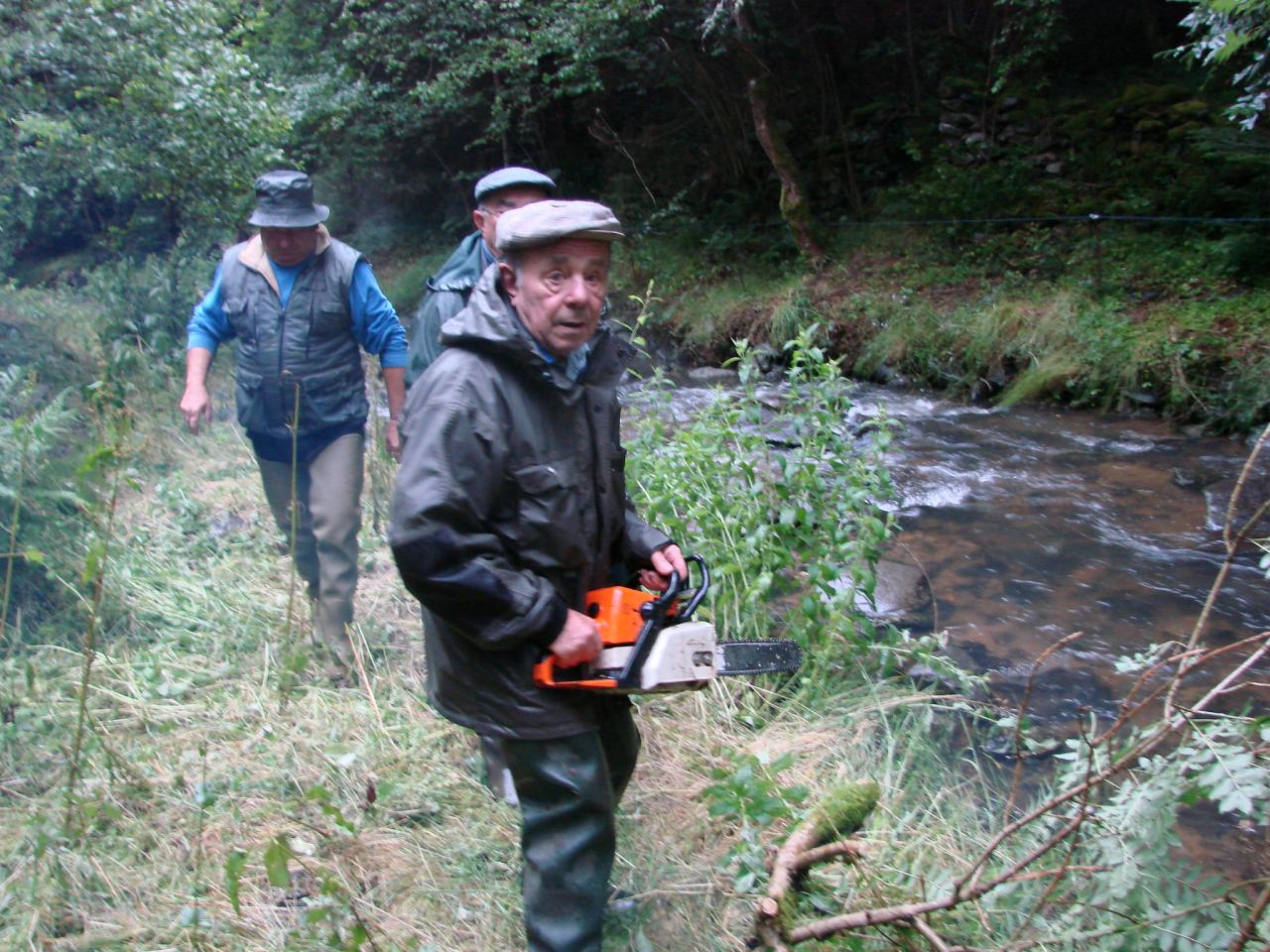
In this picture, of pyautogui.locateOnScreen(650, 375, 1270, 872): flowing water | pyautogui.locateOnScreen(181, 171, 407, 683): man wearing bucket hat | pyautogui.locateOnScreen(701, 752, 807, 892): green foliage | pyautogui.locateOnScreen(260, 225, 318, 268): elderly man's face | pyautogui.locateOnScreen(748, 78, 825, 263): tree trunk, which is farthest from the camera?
pyautogui.locateOnScreen(748, 78, 825, 263): tree trunk

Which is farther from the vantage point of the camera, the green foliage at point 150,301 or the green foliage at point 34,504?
the green foliage at point 150,301

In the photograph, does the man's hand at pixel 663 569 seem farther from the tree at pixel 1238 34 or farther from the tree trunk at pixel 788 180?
the tree trunk at pixel 788 180

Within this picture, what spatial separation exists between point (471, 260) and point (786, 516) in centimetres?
169

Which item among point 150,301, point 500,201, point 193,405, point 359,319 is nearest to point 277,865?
point 500,201

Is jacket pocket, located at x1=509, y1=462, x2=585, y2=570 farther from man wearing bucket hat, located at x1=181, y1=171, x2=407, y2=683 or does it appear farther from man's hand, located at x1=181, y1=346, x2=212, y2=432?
man's hand, located at x1=181, y1=346, x2=212, y2=432

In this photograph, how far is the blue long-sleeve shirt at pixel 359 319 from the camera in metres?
4.31

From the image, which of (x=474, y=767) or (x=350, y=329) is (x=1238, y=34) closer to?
(x=350, y=329)

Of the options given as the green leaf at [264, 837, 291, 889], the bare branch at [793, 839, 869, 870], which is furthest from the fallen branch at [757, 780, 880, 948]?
the green leaf at [264, 837, 291, 889]

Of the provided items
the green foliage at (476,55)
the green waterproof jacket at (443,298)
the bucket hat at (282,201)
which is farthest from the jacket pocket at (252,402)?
the green foliage at (476,55)

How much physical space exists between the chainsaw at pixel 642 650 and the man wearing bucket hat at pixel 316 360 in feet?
6.88

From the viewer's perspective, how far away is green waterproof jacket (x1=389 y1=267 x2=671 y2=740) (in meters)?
2.14

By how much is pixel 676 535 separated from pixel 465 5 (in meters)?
12.8

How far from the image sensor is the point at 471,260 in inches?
144

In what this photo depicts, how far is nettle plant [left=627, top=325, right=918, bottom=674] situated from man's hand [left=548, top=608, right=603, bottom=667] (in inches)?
74.7
